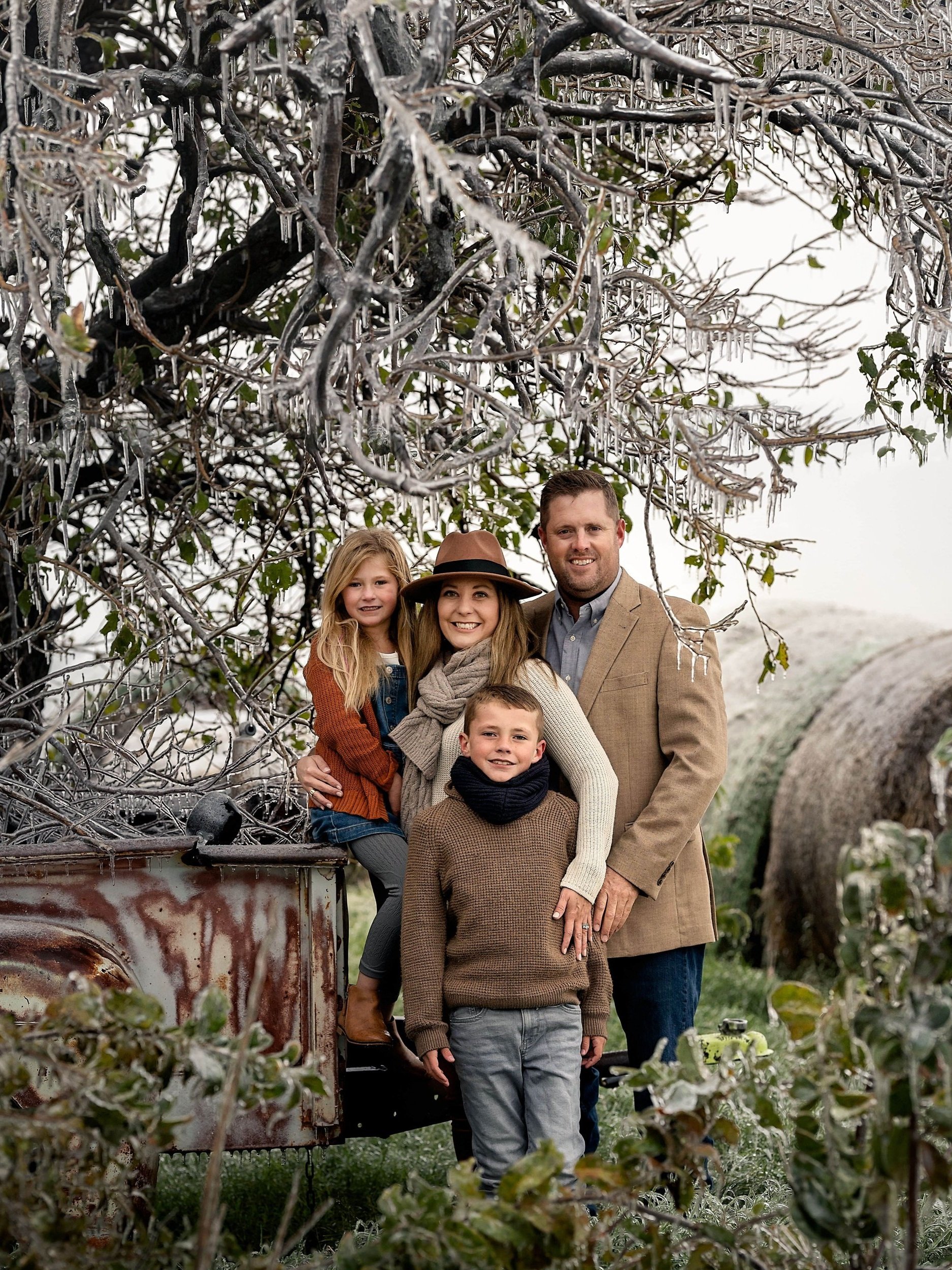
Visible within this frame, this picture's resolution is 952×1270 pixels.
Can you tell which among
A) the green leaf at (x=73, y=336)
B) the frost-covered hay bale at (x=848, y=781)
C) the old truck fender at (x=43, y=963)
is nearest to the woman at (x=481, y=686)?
the old truck fender at (x=43, y=963)

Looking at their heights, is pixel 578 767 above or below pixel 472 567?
below

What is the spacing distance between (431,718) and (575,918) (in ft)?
2.11

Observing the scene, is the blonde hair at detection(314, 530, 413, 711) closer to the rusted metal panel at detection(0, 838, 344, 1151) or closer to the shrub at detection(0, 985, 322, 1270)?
the rusted metal panel at detection(0, 838, 344, 1151)

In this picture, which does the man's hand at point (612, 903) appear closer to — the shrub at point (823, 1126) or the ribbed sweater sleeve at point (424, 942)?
the ribbed sweater sleeve at point (424, 942)

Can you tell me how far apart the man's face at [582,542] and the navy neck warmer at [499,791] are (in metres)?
0.58

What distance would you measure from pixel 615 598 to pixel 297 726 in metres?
1.80

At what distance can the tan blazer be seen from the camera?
10.3ft

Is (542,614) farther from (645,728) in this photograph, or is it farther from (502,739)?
(502,739)

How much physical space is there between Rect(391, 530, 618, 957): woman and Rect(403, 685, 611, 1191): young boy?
81mm

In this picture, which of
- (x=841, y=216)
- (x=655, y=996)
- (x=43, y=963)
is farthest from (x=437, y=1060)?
(x=841, y=216)

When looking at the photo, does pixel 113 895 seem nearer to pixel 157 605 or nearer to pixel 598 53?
pixel 157 605

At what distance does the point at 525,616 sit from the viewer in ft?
11.7

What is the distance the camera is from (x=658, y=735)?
127 inches

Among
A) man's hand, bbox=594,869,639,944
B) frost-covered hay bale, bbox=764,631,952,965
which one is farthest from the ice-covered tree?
frost-covered hay bale, bbox=764,631,952,965
